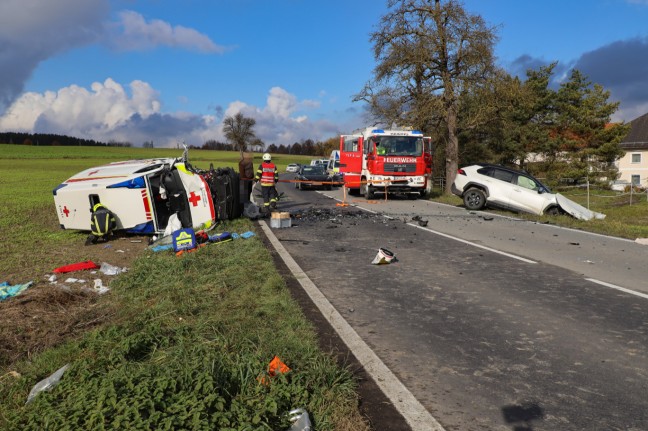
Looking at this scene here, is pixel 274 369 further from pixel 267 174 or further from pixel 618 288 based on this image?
pixel 267 174

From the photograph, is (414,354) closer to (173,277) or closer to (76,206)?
(173,277)

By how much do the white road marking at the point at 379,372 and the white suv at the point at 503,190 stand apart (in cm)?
1123

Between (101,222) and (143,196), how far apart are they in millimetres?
938

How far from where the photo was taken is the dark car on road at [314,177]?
2981 centimetres

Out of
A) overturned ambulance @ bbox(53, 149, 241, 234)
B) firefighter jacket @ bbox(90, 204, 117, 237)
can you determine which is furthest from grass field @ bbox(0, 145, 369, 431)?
overturned ambulance @ bbox(53, 149, 241, 234)

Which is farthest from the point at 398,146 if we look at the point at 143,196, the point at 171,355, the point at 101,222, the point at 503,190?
the point at 171,355

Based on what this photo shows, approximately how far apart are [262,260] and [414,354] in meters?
3.90

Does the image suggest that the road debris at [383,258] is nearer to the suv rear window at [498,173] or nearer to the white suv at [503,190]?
the white suv at [503,190]

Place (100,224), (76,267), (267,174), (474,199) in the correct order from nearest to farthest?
(76,267)
(100,224)
(267,174)
(474,199)

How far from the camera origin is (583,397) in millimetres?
3520

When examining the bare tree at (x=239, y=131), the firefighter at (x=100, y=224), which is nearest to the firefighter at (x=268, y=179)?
the firefighter at (x=100, y=224)

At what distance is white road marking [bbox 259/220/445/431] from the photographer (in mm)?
3193

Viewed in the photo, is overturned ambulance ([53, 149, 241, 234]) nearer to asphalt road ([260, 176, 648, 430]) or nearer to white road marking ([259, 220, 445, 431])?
asphalt road ([260, 176, 648, 430])

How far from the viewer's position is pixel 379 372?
3896 millimetres
